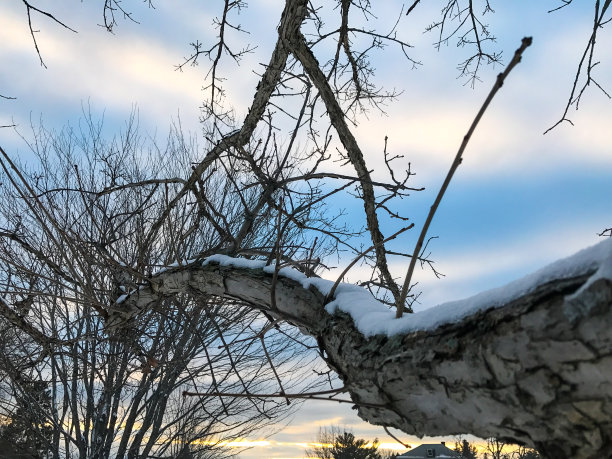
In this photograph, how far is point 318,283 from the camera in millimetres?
1731

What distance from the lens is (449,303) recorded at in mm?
1150

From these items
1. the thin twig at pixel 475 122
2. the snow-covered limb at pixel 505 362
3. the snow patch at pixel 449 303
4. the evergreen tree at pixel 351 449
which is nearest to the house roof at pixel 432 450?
the evergreen tree at pixel 351 449

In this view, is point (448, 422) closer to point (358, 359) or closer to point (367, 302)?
point (358, 359)

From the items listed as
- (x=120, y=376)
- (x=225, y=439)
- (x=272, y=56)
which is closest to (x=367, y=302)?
(x=272, y=56)

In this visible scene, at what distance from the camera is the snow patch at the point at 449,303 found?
87 centimetres

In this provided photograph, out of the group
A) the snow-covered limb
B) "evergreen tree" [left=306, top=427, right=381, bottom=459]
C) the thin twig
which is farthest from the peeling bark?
"evergreen tree" [left=306, top=427, right=381, bottom=459]

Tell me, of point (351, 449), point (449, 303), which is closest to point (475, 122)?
point (449, 303)

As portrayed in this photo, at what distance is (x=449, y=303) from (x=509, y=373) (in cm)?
22

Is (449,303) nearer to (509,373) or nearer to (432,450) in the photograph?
(509,373)

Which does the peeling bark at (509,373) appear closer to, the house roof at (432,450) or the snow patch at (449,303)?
the snow patch at (449,303)

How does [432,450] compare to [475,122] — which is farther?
[432,450]

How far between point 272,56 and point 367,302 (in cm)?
246

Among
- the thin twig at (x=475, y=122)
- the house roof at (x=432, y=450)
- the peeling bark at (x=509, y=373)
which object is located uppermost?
the thin twig at (x=475, y=122)

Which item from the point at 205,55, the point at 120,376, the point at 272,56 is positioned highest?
the point at 205,55
